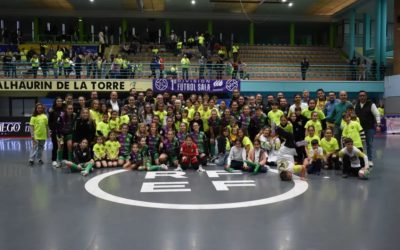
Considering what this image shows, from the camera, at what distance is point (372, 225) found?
4.48 metres

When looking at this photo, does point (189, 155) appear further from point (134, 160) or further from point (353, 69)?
point (353, 69)

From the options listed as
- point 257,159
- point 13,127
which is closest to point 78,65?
point 13,127

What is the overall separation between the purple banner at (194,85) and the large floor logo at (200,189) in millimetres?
12255

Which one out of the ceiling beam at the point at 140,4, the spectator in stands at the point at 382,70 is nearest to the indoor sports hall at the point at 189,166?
the spectator in stands at the point at 382,70

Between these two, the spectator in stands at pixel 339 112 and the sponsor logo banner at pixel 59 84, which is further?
the sponsor logo banner at pixel 59 84

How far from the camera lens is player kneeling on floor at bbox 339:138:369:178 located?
7.26 meters

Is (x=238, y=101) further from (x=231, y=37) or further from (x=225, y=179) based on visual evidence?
(x=231, y=37)

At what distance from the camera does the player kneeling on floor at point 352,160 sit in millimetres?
7262

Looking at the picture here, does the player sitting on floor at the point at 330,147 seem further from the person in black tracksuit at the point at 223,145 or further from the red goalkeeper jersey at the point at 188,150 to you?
the red goalkeeper jersey at the point at 188,150

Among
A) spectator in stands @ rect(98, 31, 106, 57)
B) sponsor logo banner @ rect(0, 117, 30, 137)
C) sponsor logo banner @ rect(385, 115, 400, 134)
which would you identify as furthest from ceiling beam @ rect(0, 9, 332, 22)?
sponsor logo banner @ rect(385, 115, 400, 134)

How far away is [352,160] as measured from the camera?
7.45 meters

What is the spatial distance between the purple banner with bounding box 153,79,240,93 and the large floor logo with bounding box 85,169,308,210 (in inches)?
482

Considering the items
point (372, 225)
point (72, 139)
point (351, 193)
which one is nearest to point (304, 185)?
point (351, 193)

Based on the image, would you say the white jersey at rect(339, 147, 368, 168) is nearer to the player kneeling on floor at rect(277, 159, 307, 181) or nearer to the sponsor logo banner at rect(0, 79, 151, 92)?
the player kneeling on floor at rect(277, 159, 307, 181)
